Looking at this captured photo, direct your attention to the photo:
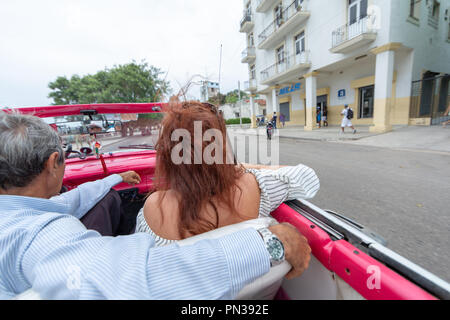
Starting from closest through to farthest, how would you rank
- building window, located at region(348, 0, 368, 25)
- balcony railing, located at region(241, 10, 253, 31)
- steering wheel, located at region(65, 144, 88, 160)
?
steering wheel, located at region(65, 144, 88, 160), building window, located at region(348, 0, 368, 25), balcony railing, located at region(241, 10, 253, 31)

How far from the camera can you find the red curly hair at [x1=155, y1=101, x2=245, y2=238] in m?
0.89

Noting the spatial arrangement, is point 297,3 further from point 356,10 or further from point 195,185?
point 195,185

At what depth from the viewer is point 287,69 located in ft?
42.9

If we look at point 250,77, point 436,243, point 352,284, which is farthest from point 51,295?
point 250,77

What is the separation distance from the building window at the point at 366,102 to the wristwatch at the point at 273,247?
13776 millimetres

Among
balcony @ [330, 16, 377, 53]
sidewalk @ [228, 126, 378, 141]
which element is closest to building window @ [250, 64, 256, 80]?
balcony @ [330, 16, 377, 53]

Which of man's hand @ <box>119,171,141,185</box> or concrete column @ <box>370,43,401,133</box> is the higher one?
concrete column @ <box>370,43,401,133</box>

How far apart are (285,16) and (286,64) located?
10.4 feet

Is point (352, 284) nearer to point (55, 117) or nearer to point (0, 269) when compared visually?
point (0, 269)

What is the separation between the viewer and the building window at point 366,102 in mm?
11134

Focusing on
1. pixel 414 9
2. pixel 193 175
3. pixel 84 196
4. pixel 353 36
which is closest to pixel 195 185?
pixel 193 175

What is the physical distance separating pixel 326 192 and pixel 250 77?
1904 cm

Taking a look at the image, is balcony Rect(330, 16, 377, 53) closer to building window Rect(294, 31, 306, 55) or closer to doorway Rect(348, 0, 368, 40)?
doorway Rect(348, 0, 368, 40)

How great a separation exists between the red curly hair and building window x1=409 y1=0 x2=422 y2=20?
1289 cm
